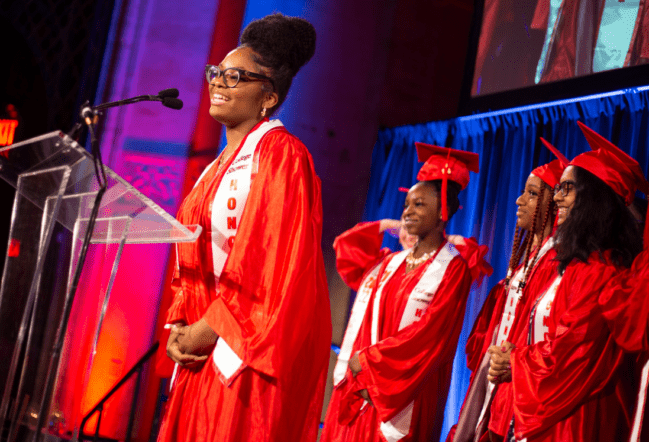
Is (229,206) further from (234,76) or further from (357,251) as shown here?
(357,251)

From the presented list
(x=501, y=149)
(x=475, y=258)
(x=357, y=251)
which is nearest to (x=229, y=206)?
(x=475, y=258)

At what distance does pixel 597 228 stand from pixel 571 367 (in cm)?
62

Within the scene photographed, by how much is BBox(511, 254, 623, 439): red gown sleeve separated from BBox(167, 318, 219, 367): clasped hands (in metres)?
1.48

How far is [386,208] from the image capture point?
6336 millimetres

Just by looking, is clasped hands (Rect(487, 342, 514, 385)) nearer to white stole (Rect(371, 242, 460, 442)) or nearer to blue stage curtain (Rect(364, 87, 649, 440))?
white stole (Rect(371, 242, 460, 442))

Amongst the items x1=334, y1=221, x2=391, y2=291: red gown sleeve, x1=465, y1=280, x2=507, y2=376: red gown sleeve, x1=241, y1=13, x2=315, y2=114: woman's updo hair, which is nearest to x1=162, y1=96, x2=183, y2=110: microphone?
x1=241, y1=13, x2=315, y2=114: woman's updo hair

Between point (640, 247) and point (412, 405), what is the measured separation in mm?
1413

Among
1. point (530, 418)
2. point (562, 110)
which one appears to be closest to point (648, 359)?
point (530, 418)

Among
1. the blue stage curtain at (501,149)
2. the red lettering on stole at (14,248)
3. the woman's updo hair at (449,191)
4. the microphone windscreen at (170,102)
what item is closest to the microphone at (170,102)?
the microphone windscreen at (170,102)

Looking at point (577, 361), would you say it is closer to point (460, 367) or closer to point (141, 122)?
point (460, 367)

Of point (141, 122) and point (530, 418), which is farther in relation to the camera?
point (141, 122)

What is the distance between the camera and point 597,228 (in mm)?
2871

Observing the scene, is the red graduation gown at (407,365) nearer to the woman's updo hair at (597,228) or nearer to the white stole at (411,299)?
the white stole at (411,299)

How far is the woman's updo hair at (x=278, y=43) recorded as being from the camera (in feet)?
6.80
